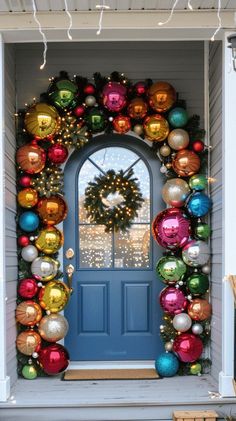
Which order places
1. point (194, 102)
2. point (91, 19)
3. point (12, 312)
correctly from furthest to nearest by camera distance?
point (194, 102) < point (12, 312) < point (91, 19)

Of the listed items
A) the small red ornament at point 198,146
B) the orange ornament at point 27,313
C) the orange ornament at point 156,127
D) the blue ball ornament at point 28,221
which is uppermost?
the orange ornament at point 156,127

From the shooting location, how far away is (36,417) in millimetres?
4367

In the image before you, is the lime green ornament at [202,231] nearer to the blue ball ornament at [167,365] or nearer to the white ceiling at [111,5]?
the blue ball ornament at [167,365]

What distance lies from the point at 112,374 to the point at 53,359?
0.54 metres

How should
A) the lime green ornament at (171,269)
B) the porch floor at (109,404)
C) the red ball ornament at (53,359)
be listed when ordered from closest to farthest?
the porch floor at (109,404) < the red ball ornament at (53,359) < the lime green ornament at (171,269)

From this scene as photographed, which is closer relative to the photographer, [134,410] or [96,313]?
[134,410]

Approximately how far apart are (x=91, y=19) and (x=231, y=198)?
158cm

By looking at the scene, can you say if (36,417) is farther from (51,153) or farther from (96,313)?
(51,153)

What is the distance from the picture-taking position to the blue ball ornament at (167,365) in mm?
5000

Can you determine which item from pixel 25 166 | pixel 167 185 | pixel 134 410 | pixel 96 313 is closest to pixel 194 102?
pixel 167 185

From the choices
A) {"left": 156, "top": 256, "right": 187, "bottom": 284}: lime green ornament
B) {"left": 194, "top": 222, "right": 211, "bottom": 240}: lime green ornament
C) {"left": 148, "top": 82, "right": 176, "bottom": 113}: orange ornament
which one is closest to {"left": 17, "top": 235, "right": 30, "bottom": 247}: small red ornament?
{"left": 156, "top": 256, "right": 187, "bottom": 284}: lime green ornament

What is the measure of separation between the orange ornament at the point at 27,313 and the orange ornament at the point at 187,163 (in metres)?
1.61

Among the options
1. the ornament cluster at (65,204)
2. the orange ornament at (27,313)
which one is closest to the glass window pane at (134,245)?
the ornament cluster at (65,204)

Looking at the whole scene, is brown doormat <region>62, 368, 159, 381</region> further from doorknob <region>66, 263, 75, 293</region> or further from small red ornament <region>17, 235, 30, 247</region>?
small red ornament <region>17, 235, 30, 247</region>
